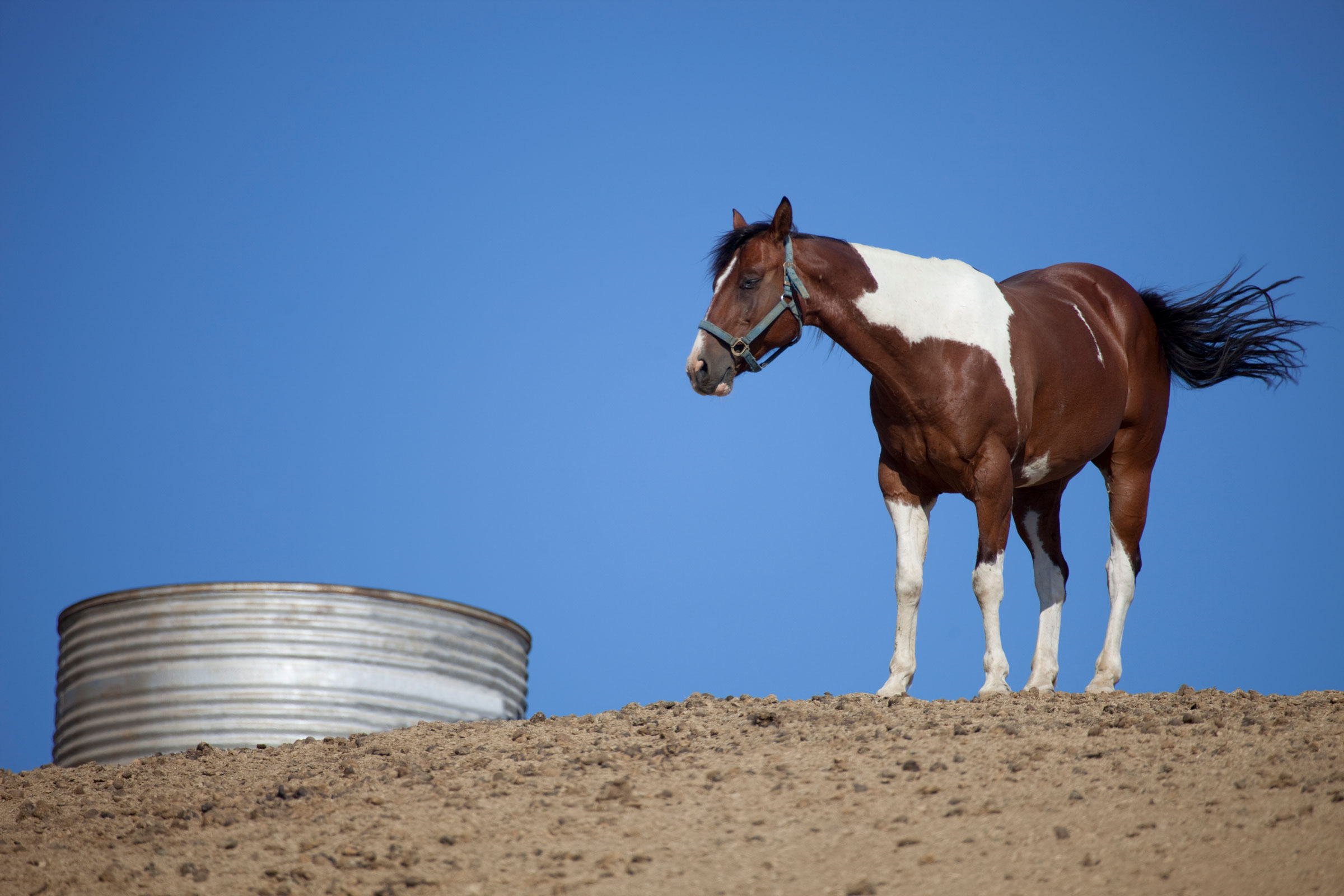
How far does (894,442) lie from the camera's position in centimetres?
705

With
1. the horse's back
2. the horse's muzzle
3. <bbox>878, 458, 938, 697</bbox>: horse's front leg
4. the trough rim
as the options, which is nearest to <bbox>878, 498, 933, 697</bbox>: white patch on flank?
<bbox>878, 458, 938, 697</bbox>: horse's front leg

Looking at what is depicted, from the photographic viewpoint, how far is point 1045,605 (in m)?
7.77

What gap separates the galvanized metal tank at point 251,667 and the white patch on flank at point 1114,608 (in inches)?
186

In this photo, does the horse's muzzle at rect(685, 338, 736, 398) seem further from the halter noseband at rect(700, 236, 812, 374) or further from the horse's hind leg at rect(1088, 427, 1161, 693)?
the horse's hind leg at rect(1088, 427, 1161, 693)

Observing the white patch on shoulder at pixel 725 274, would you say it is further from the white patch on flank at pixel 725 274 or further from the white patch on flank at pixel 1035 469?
the white patch on flank at pixel 1035 469

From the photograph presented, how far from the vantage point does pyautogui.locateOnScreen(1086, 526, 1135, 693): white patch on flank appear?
24.8ft

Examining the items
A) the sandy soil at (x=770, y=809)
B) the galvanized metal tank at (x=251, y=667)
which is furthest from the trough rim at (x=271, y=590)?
the sandy soil at (x=770, y=809)

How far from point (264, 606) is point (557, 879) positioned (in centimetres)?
522

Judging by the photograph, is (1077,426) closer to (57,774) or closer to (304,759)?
(304,759)

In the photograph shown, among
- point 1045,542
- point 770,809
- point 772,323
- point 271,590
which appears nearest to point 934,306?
point 772,323

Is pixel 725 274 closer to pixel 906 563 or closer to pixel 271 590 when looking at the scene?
pixel 906 563

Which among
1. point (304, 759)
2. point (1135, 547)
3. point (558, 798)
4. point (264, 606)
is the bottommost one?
point (558, 798)

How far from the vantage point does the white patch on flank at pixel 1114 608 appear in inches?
297

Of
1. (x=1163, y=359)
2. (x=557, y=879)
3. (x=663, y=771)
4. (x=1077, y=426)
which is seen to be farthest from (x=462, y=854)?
(x=1163, y=359)
